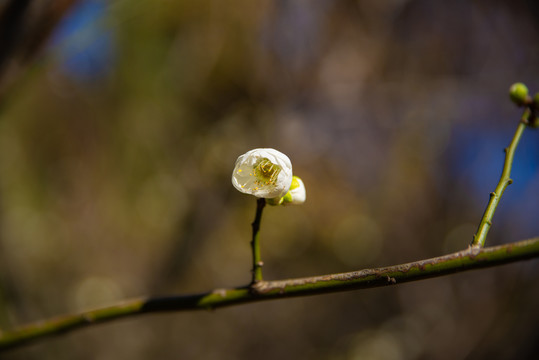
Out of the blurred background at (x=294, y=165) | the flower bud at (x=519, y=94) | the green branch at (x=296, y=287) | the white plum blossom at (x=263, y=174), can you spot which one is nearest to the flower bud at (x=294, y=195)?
the white plum blossom at (x=263, y=174)

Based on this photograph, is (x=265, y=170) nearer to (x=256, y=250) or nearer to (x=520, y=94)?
(x=256, y=250)

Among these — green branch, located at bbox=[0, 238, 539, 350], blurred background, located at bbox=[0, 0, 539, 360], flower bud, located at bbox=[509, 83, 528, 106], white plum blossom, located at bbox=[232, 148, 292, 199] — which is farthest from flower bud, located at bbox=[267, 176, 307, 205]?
blurred background, located at bbox=[0, 0, 539, 360]

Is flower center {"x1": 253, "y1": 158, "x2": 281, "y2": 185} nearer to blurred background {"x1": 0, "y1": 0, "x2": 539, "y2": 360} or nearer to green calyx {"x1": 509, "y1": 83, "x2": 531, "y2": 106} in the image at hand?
green calyx {"x1": 509, "y1": 83, "x2": 531, "y2": 106}

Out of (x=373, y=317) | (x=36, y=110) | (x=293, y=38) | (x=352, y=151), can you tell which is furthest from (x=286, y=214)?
(x=36, y=110)

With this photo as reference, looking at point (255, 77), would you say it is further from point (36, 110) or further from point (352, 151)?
point (36, 110)

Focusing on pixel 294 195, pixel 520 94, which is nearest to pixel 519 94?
pixel 520 94

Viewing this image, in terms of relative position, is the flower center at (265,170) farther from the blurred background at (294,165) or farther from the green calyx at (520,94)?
the blurred background at (294,165)
